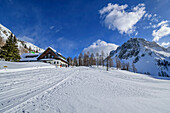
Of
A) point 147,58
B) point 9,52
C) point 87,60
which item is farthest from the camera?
point 147,58

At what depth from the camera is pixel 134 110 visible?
94.3 inches

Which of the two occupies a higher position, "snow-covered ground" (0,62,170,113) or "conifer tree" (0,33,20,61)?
"conifer tree" (0,33,20,61)

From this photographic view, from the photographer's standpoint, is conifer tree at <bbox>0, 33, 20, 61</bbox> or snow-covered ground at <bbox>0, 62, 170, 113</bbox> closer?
snow-covered ground at <bbox>0, 62, 170, 113</bbox>

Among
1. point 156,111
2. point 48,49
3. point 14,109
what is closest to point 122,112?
point 156,111

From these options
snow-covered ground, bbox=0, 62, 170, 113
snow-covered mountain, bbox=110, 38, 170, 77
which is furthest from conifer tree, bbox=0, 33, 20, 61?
snow-covered mountain, bbox=110, 38, 170, 77

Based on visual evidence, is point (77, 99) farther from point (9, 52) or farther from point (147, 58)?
point (147, 58)

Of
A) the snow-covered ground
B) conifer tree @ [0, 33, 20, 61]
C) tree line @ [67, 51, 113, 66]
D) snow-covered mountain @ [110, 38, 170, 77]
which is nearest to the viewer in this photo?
the snow-covered ground

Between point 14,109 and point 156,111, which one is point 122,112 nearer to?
point 156,111

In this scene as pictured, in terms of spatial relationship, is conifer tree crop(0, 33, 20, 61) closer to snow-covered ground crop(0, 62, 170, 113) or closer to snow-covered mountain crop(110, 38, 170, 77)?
snow-covered ground crop(0, 62, 170, 113)

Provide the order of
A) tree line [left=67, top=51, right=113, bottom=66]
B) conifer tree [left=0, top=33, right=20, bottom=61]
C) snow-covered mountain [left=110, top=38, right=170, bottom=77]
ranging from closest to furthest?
conifer tree [left=0, top=33, right=20, bottom=61]
tree line [left=67, top=51, right=113, bottom=66]
snow-covered mountain [left=110, top=38, right=170, bottom=77]

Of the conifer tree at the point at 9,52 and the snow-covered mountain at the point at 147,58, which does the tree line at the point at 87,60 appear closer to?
the conifer tree at the point at 9,52

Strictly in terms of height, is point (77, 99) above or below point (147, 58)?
below

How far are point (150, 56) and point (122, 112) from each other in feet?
611

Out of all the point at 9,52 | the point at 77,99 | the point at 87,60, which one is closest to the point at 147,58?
the point at 87,60
